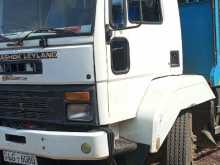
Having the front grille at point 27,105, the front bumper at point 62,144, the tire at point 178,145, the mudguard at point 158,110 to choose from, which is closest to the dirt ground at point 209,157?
the tire at point 178,145

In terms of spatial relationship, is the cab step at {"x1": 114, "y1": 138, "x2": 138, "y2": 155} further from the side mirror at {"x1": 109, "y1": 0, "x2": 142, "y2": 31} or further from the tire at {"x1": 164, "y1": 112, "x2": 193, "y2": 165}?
the side mirror at {"x1": 109, "y1": 0, "x2": 142, "y2": 31}

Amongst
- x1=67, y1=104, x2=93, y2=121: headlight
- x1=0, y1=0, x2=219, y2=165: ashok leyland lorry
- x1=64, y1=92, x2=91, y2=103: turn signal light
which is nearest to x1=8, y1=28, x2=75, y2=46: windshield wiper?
x1=0, y1=0, x2=219, y2=165: ashok leyland lorry

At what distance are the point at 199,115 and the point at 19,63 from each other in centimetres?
244

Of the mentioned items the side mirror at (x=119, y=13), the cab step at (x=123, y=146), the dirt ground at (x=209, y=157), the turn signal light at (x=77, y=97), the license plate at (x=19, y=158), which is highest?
the side mirror at (x=119, y=13)

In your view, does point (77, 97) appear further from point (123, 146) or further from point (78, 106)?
point (123, 146)

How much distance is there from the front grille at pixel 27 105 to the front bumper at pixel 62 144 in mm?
187

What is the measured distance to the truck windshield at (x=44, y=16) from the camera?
4629 millimetres

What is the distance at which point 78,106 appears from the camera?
4637 mm

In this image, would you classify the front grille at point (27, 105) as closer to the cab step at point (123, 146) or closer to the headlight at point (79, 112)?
the headlight at point (79, 112)

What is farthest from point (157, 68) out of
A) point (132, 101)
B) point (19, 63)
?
point (19, 63)

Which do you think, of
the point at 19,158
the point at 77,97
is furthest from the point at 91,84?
the point at 19,158

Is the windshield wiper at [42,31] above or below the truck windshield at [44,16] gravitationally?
below

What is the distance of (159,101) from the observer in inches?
192

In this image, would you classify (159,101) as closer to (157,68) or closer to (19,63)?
(157,68)
